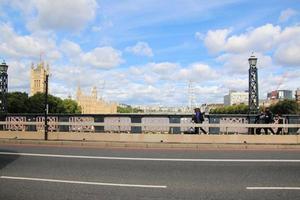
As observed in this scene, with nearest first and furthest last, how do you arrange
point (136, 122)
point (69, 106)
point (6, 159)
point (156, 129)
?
point (6, 159)
point (156, 129)
point (136, 122)
point (69, 106)

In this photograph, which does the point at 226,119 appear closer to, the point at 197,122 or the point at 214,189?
the point at 197,122

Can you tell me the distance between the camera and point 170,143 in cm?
2116

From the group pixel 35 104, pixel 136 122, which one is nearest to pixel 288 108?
pixel 35 104

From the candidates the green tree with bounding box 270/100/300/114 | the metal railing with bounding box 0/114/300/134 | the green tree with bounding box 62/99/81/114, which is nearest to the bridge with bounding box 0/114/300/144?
the metal railing with bounding box 0/114/300/134

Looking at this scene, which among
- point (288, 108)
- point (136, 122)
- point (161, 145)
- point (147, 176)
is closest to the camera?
point (147, 176)

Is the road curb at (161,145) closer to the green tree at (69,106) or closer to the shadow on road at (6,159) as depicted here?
the shadow on road at (6,159)

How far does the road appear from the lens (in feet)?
30.8

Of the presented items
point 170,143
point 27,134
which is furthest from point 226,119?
point 27,134

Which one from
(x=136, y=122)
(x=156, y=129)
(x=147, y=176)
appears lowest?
(x=147, y=176)

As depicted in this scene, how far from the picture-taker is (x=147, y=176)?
463 inches

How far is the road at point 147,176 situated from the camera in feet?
30.8

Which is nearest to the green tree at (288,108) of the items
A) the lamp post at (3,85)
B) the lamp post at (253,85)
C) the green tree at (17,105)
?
the green tree at (17,105)

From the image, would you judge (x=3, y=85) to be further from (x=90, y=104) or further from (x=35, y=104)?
(x=90, y=104)

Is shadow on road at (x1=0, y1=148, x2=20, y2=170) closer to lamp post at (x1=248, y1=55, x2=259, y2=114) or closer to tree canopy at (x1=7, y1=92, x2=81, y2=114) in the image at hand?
lamp post at (x1=248, y1=55, x2=259, y2=114)
